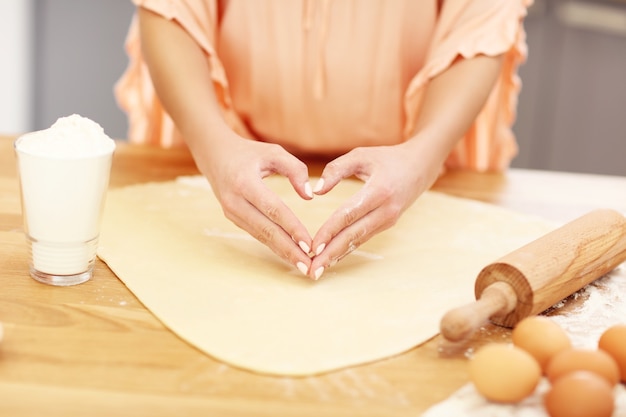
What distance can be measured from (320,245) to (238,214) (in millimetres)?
107

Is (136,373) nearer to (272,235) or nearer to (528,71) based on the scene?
(272,235)

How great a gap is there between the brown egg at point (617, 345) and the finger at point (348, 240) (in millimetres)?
283

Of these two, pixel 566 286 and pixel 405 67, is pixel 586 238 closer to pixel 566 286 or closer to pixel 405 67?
pixel 566 286

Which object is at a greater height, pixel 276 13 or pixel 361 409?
pixel 276 13

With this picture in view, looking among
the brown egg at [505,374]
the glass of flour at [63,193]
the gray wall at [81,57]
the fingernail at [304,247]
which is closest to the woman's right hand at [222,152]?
the fingernail at [304,247]

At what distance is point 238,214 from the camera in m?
0.90

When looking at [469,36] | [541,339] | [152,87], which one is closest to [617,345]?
[541,339]

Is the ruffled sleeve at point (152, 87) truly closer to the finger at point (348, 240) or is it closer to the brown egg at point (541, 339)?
the finger at point (348, 240)

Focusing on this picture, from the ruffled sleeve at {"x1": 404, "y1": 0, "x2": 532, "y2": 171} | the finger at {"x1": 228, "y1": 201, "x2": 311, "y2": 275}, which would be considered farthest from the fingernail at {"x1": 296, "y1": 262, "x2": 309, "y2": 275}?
the ruffled sleeve at {"x1": 404, "y1": 0, "x2": 532, "y2": 171}

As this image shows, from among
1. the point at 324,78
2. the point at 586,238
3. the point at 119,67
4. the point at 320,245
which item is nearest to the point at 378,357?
the point at 320,245

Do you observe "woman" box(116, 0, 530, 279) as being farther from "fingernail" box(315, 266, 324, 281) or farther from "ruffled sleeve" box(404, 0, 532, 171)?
"fingernail" box(315, 266, 324, 281)

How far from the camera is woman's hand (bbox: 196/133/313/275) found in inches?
33.4

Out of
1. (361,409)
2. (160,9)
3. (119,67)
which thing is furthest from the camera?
(119,67)

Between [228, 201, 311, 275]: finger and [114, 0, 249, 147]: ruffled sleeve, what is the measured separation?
42 cm
